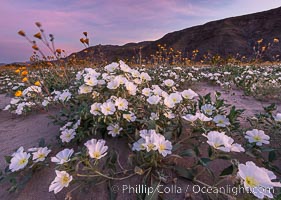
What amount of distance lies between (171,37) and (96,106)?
44799 mm

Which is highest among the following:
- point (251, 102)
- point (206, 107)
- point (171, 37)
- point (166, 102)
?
point (166, 102)

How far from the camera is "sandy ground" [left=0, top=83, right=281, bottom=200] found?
133cm

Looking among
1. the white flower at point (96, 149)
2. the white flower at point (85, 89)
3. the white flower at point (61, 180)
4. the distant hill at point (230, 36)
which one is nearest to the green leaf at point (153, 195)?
the white flower at point (96, 149)

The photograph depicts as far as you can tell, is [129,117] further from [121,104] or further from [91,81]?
[91,81]

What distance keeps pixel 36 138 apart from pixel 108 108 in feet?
3.66

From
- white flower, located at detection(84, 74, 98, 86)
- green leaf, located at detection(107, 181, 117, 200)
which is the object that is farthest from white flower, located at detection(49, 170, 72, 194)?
white flower, located at detection(84, 74, 98, 86)

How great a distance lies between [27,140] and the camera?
212cm

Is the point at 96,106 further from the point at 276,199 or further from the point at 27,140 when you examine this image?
the point at 276,199

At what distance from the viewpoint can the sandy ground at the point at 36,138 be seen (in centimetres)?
133

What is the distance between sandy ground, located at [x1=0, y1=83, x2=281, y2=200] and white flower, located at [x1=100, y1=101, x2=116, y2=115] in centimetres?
34

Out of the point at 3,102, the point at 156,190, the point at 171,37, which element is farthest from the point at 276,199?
the point at 171,37

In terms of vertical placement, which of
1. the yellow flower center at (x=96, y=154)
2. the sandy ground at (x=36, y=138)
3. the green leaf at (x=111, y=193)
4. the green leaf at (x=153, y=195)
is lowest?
the sandy ground at (x=36, y=138)

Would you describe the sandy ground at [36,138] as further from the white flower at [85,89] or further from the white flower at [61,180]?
the white flower at [85,89]

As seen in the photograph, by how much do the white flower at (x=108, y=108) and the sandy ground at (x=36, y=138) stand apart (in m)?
0.34
